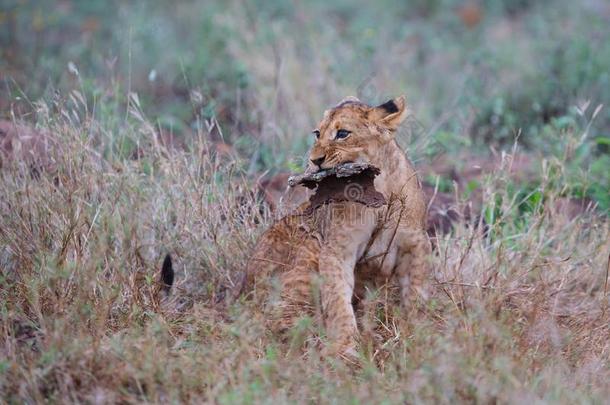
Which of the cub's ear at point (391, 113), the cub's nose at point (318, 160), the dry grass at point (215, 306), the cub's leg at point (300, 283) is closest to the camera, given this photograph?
the dry grass at point (215, 306)

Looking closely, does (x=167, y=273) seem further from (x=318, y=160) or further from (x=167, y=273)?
(x=318, y=160)

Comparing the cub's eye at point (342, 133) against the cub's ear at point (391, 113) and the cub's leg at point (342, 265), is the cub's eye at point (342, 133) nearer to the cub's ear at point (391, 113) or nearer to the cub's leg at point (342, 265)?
the cub's ear at point (391, 113)

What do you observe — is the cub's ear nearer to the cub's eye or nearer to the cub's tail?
the cub's eye

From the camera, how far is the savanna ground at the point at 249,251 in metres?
4.40

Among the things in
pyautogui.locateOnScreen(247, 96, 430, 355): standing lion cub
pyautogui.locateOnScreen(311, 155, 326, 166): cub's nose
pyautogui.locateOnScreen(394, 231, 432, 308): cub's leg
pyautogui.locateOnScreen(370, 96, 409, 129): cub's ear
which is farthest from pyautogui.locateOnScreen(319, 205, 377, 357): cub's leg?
pyautogui.locateOnScreen(370, 96, 409, 129): cub's ear

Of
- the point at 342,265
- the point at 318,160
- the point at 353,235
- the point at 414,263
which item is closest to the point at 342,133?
the point at 318,160

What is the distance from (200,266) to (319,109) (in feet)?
13.0

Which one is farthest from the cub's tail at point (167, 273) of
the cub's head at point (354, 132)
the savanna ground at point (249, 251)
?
the cub's head at point (354, 132)

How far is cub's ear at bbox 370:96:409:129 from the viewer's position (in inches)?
206

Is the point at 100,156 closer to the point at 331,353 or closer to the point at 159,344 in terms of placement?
the point at 159,344

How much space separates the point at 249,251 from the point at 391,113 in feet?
4.29

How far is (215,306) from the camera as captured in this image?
5.60 m

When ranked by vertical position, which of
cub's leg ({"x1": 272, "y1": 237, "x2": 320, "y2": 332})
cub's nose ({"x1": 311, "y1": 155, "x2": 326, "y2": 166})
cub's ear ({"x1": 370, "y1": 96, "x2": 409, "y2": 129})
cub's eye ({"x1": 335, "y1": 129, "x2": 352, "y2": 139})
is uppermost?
cub's ear ({"x1": 370, "y1": 96, "x2": 409, "y2": 129})

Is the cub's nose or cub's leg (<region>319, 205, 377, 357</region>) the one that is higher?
the cub's nose
